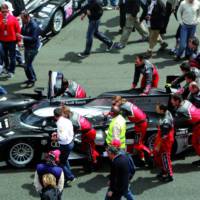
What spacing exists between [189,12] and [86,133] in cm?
600

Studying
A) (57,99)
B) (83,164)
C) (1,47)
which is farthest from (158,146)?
(1,47)

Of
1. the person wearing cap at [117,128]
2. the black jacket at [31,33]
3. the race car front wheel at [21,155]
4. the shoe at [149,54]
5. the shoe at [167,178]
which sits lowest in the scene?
the shoe at [167,178]

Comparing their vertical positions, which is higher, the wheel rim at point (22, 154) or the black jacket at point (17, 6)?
the black jacket at point (17, 6)

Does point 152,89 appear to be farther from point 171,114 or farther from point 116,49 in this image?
point 116,49

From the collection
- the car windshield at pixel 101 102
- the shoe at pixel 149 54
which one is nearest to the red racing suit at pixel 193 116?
the car windshield at pixel 101 102

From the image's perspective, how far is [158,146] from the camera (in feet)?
32.5

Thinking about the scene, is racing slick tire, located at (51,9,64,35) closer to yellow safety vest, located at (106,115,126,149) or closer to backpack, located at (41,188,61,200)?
yellow safety vest, located at (106,115,126,149)

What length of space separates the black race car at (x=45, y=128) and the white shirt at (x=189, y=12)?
13.8 ft

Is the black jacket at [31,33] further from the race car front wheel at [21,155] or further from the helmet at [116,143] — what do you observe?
the helmet at [116,143]

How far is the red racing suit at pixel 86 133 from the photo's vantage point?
1011 cm

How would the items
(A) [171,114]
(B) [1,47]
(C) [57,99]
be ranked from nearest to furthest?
(A) [171,114]
(C) [57,99]
(B) [1,47]

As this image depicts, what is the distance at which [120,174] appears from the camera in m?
8.34

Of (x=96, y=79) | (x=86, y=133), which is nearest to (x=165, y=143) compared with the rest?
(x=86, y=133)

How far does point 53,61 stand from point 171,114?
6.29 metres
